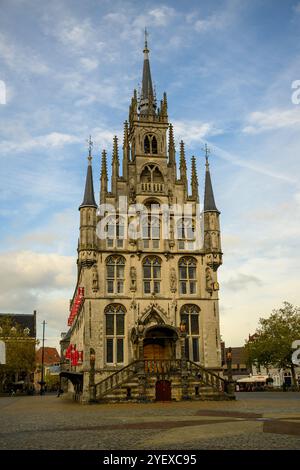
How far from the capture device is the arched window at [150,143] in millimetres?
46812

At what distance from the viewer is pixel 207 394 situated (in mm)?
38750

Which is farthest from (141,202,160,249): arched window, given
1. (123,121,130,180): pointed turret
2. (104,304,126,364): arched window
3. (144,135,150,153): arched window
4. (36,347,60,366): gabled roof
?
(36,347,60,366): gabled roof

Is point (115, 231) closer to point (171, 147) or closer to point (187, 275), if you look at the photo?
point (187, 275)

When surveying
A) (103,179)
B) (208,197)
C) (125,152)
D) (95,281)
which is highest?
(125,152)

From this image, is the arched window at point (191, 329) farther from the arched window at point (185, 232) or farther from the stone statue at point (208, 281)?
the arched window at point (185, 232)

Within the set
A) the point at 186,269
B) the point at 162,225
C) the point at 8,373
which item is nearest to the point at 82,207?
the point at 162,225

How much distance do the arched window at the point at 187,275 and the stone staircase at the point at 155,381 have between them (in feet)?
21.1

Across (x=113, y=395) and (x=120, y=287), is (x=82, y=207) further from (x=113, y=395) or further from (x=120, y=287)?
(x=113, y=395)

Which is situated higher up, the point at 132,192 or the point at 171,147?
the point at 171,147

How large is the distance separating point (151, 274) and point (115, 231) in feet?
14.9

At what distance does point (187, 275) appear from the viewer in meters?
43.7

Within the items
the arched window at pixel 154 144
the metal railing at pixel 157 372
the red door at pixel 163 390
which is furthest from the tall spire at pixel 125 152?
the red door at pixel 163 390

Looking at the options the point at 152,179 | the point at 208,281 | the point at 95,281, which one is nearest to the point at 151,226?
the point at 152,179

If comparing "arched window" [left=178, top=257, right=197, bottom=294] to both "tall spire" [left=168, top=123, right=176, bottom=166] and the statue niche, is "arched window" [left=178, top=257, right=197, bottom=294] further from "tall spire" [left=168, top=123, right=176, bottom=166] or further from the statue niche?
"tall spire" [left=168, top=123, right=176, bottom=166]
